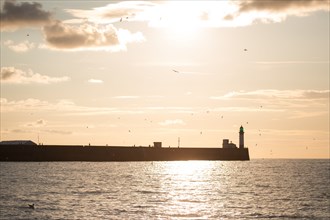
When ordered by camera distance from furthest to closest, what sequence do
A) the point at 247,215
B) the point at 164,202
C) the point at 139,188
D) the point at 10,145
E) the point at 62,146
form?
the point at 62,146 → the point at 10,145 → the point at 139,188 → the point at 164,202 → the point at 247,215

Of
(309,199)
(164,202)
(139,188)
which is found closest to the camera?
(164,202)

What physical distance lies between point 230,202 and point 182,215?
51.2 feet

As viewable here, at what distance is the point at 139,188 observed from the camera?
92.9 m

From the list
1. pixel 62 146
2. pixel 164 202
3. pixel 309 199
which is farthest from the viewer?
pixel 62 146

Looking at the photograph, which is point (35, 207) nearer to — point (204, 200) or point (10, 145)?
point (204, 200)

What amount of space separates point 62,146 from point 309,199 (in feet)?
420

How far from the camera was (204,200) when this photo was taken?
248 ft

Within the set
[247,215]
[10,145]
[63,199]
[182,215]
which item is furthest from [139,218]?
[10,145]

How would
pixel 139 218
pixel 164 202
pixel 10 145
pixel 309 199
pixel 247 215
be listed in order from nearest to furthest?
pixel 139 218
pixel 247 215
pixel 164 202
pixel 309 199
pixel 10 145

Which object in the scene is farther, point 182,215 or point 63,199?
point 63,199

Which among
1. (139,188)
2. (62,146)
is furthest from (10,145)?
(139,188)

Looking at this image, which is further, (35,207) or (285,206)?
(285,206)

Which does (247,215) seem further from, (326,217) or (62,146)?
(62,146)

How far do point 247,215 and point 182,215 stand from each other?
6112 millimetres
